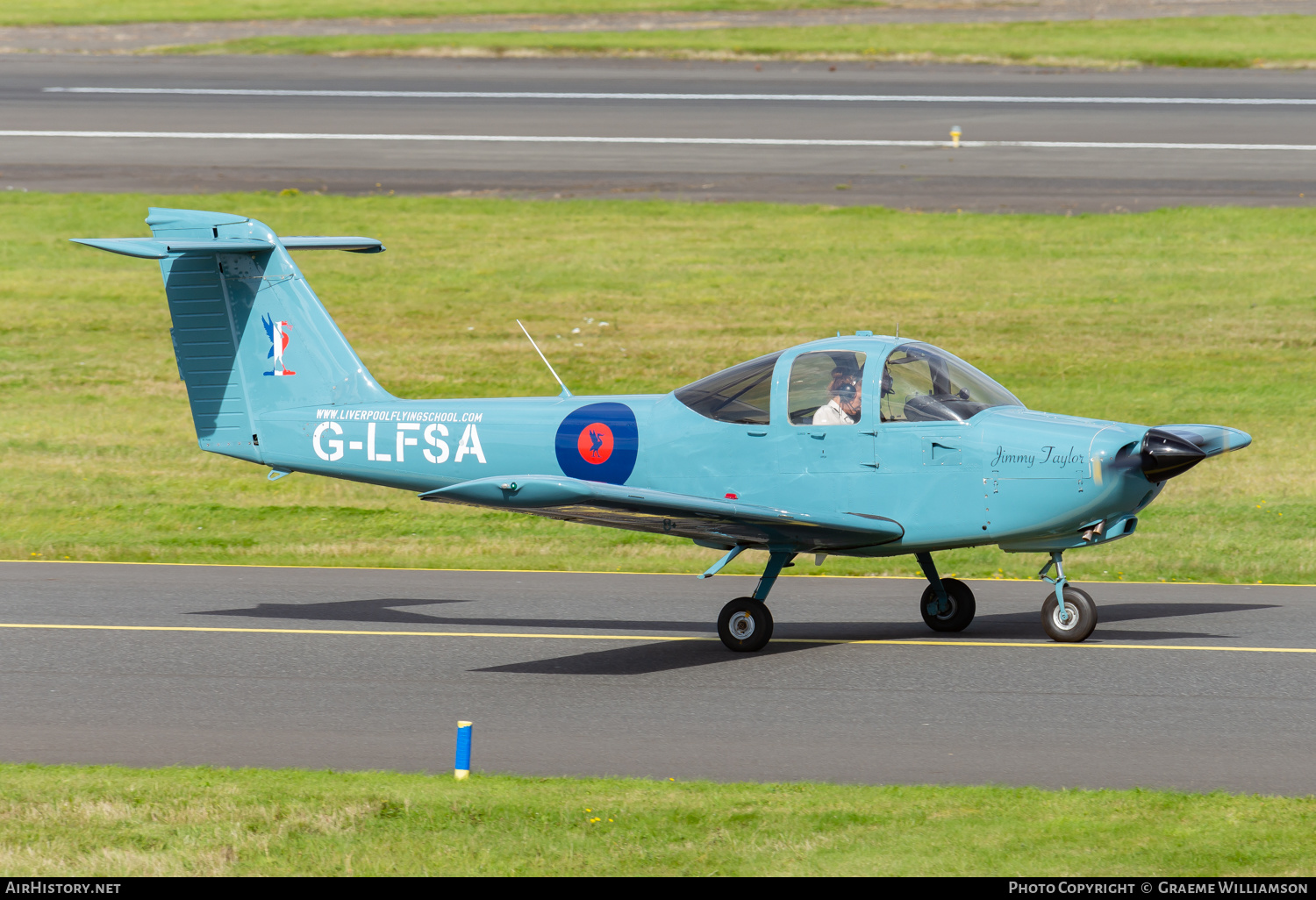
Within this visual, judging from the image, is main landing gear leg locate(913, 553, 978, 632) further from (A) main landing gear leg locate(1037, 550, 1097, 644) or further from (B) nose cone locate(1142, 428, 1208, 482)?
(B) nose cone locate(1142, 428, 1208, 482)

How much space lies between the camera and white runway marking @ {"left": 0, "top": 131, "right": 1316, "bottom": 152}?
35.1 meters

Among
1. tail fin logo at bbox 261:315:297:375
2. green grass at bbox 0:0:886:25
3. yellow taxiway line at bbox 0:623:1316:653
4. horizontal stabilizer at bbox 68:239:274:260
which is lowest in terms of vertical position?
yellow taxiway line at bbox 0:623:1316:653

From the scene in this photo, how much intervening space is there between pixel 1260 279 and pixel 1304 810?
71.0ft

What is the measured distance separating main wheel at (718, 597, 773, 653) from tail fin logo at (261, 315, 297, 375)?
4254 millimetres

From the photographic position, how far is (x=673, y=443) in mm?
11828

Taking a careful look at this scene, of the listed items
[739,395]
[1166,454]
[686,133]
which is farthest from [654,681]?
[686,133]

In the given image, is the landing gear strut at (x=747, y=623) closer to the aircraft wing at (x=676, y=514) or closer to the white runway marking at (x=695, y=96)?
the aircraft wing at (x=676, y=514)

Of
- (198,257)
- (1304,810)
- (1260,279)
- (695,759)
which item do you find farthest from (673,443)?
(1260,279)

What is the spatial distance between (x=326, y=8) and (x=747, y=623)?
169 feet

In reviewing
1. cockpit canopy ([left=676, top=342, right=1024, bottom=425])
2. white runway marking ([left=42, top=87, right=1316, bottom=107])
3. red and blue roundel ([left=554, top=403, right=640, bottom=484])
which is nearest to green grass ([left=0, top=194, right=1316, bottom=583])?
red and blue roundel ([left=554, top=403, right=640, bottom=484])

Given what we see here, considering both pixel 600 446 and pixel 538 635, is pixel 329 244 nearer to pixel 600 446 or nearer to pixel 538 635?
pixel 600 446

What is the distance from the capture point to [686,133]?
122ft
